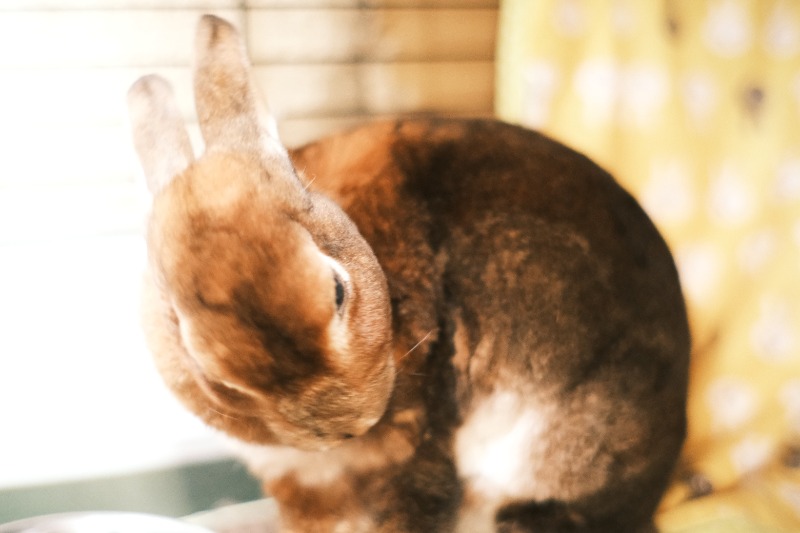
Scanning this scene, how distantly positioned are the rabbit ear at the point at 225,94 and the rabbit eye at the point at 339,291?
0.17 meters

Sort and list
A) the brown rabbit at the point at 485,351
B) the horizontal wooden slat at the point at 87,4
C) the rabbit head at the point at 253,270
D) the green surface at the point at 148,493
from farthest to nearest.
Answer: the green surface at the point at 148,493, the horizontal wooden slat at the point at 87,4, the brown rabbit at the point at 485,351, the rabbit head at the point at 253,270

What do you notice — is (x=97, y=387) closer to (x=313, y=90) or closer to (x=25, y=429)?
(x=25, y=429)

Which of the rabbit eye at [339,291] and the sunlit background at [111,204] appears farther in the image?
the sunlit background at [111,204]

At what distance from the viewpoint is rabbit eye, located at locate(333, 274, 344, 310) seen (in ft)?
2.12

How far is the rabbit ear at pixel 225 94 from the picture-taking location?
2.22 ft

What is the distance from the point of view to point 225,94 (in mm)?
681

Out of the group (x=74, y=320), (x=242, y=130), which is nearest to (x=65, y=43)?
(x=74, y=320)

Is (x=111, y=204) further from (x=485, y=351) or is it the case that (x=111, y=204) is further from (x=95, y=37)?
(x=485, y=351)

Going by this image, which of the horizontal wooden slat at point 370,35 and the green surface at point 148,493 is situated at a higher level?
the horizontal wooden slat at point 370,35

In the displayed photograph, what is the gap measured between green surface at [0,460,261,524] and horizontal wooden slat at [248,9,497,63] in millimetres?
812

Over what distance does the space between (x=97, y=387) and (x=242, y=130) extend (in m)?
0.76

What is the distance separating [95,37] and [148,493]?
851 mm

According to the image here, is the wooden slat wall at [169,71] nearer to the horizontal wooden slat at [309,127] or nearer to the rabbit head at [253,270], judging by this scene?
the horizontal wooden slat at [309,127]

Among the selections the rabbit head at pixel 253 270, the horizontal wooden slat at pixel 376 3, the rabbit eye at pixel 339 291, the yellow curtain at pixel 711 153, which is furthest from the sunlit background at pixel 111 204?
the rabbit eye at pixel 339 291
